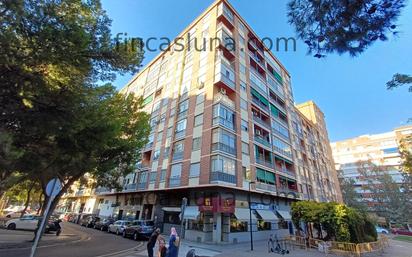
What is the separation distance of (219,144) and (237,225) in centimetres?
788

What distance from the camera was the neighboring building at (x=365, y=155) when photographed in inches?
2503

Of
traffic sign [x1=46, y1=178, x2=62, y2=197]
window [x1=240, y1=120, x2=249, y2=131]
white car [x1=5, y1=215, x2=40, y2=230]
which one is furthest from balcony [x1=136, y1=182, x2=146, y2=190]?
traffic sign [x1=46, y1=178, x2=62, y2=197]

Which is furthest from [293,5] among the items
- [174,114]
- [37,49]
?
[174,114]

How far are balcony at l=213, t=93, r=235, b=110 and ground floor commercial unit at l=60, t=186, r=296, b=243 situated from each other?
8684mm

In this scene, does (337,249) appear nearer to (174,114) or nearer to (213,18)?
(174,114)

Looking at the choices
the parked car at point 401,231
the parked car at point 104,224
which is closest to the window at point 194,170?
the parked car at point 104,224

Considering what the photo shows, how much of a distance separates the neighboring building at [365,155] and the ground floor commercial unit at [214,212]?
4718cm

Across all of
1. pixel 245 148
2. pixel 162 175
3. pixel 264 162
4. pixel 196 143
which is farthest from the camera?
pixel 264 162

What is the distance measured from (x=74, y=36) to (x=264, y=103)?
28.2m

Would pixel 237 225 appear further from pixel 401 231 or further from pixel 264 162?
pixel 401 231

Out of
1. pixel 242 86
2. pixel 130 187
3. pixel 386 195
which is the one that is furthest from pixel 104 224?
pixel 386 195

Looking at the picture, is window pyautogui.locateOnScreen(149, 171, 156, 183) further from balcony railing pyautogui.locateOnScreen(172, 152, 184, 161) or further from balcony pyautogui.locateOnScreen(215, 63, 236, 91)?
balcony pyautogui.locateOnScreen(215, 63, 236, 91)

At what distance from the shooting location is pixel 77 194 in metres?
51.0

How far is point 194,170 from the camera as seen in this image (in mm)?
22891
